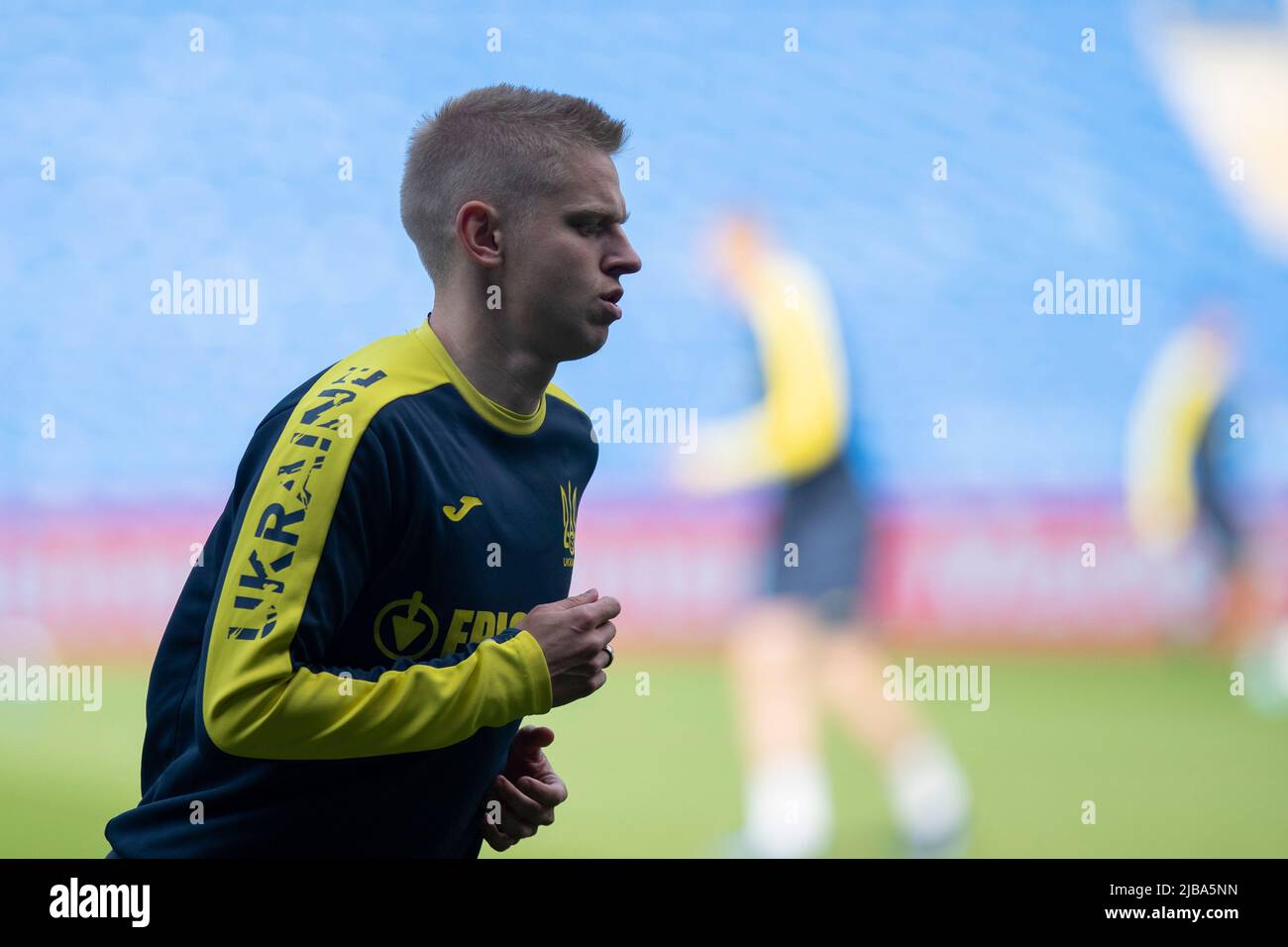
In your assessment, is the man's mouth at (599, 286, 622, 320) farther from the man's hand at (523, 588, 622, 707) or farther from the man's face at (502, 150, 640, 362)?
the man's hand at (523, 588, 622, 707)

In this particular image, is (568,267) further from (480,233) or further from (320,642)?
(320,642)

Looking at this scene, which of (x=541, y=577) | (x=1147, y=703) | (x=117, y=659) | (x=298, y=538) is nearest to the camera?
(x=298, y=538)

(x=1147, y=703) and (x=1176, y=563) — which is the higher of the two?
(x=1176, y=563)

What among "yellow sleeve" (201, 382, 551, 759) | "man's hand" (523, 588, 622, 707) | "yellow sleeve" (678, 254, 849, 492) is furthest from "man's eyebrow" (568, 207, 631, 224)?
"yellow sleeve" (678, 254, 849, 492)

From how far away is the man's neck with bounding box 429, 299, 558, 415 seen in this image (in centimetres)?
154

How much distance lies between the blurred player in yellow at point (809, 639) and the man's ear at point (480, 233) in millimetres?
2427

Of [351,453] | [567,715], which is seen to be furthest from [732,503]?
[351,453]

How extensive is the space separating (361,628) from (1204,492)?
14.7 ft


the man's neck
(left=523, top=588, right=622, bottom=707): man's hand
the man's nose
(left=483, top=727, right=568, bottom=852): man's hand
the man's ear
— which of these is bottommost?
(left=483, top=727, right=568, bottom=852): man's hand

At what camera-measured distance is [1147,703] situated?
4945 mm

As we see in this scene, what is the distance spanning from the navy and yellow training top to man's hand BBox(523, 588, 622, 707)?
19 millimetres

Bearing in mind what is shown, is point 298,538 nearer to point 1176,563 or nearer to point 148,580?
point 148,580

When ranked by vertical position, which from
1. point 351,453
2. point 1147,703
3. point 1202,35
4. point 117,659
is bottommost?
point 1147,703

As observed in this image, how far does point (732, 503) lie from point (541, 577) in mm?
3205
